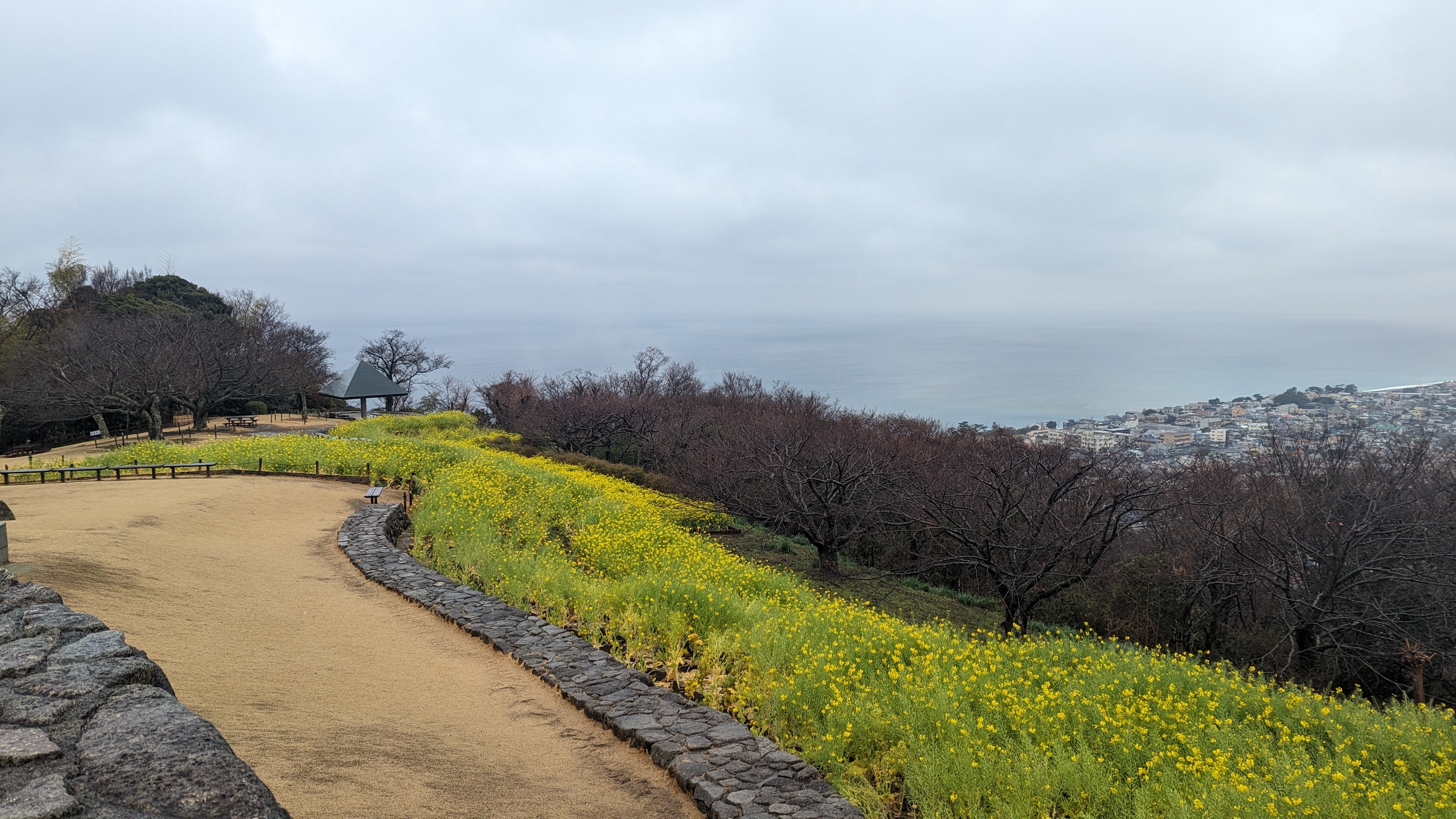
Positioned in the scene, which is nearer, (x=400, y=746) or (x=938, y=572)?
(x=400, y=746)

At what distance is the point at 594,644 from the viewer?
790cm

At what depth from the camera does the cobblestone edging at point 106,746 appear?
2.82 m

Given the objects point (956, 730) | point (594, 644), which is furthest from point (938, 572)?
point (956, 730)

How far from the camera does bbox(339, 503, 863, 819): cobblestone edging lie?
4.84 metres

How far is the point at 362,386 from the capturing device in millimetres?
44000

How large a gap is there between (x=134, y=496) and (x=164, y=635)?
365 inches

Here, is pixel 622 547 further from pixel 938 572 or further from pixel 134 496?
pixel 938 572

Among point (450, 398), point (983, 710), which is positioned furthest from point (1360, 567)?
point (450, 398)

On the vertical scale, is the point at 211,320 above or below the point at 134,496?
above

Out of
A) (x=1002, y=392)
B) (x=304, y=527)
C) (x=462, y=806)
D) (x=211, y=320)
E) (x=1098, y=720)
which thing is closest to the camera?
(x=462, y=806)

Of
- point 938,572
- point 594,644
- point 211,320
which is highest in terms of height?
point 211,320

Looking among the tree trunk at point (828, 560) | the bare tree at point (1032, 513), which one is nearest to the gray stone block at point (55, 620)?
the bare tree at point (1032, 513)

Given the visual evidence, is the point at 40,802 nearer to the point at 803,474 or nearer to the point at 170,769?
the point at 170,769

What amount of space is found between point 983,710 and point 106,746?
18.2ft
